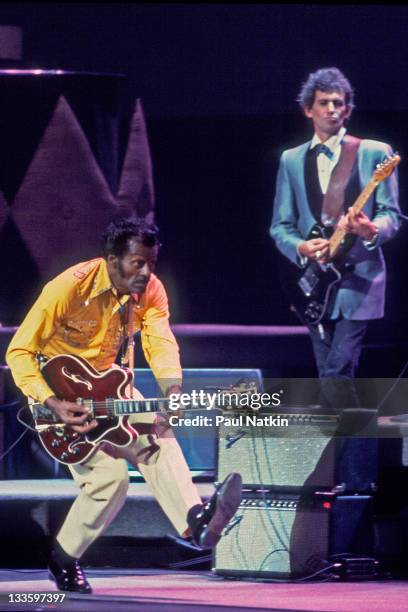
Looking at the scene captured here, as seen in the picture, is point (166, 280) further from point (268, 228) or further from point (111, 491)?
point (111, 491)

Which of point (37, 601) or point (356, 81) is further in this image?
point (356, 81)

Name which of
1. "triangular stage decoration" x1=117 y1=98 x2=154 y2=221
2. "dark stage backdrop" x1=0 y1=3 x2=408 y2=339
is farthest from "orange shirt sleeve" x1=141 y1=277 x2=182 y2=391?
"triangular stage decoration" x1=117 y1=98 x2=154 y2=221

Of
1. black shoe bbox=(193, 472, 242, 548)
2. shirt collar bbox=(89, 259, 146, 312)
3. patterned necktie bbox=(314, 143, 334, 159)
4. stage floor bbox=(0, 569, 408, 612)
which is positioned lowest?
stage floor bbox=(0, 569, 408, 612)

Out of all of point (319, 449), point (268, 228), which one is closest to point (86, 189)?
point (268, 228)

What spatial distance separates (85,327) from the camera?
4777mm

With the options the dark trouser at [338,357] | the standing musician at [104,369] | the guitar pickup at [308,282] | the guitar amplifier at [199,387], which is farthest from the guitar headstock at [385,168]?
the standing musician at [104,369]

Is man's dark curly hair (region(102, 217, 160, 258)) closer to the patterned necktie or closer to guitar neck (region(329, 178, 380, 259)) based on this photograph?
guitar neck (region(329, 178, 380, 259))

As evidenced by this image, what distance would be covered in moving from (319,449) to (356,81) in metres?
1.85

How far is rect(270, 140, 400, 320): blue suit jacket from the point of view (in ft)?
18.4

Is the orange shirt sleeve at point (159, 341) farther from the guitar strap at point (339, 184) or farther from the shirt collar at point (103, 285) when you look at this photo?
the guitar strap at point (339, 184)

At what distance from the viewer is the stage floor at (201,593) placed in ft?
14.7

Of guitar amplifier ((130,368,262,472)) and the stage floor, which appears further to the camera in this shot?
guitar amplifier ((130,368,262,472))

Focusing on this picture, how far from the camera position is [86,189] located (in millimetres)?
5930

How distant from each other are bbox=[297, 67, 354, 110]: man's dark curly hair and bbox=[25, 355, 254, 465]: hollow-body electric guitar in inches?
73.0
